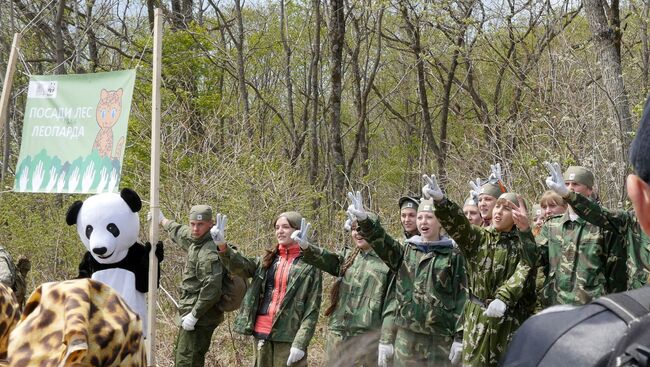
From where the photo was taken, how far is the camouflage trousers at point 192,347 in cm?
855

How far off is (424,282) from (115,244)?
2501 millimetres

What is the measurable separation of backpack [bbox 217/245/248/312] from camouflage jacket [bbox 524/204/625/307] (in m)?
3.09

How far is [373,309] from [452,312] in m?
0.69

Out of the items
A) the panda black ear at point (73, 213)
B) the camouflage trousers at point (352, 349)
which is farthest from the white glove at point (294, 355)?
the panda black ear at point (73, 213)

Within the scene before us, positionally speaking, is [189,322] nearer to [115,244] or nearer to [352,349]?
[352,349]

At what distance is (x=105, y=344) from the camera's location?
3.24m

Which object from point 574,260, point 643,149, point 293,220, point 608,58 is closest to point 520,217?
point 574,260

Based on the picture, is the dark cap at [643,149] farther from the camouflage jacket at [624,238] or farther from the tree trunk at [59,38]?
the tree trunk at [59,38]

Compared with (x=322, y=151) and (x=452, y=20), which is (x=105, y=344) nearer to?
(x=452, y=20)

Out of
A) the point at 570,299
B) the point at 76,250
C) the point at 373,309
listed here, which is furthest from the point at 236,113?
the point at 570,299

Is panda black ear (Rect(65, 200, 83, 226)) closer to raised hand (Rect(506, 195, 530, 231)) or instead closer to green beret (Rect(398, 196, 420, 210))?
green beret (Rect(398, 196, 420, 210))

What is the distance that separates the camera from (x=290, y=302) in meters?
7.82

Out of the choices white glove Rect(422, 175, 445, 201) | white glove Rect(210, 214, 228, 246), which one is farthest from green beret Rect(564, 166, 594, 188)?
white glove Rect(210, 214, 228, 246)

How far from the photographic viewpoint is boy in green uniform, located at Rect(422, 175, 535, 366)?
6551 millimetres
